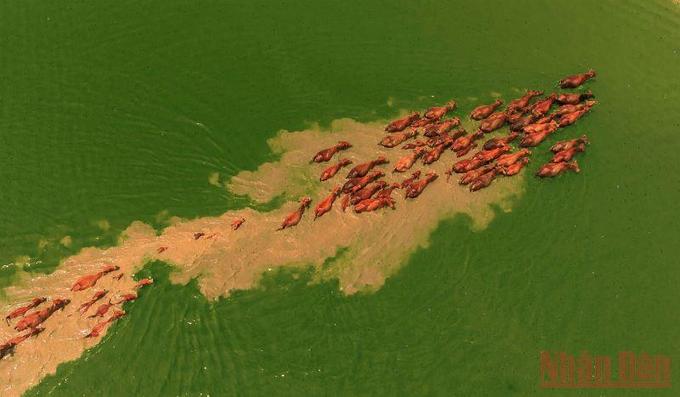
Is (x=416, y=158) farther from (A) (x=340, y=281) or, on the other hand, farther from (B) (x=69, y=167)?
(B) (x=69, y=167)

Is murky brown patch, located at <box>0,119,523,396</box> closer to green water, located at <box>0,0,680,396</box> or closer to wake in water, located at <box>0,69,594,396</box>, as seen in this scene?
wake in water, located at <box>0,69,594,396</box>

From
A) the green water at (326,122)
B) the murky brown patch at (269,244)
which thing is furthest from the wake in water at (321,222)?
the green water at (326,122)

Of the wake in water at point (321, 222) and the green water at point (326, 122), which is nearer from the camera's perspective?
the green water at point (326, 122)

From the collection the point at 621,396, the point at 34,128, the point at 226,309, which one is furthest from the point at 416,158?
the point at 34,128

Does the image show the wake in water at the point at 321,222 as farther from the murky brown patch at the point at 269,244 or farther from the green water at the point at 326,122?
the green water at the point at 326,122

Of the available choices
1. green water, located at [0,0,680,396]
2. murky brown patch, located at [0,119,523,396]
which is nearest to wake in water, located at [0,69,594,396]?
murky brown patch, located at [0,119,523,396]

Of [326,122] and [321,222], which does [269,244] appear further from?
[326,122]
